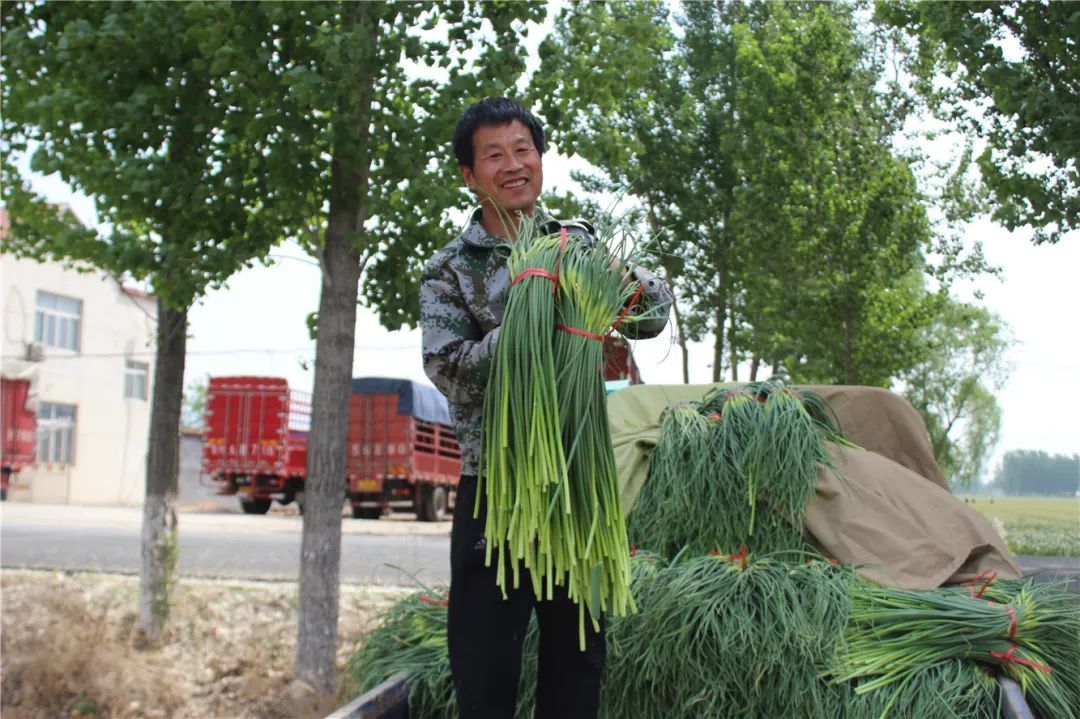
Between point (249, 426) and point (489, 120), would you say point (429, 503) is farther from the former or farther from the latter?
point (489, 120)

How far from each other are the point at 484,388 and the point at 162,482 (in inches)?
205

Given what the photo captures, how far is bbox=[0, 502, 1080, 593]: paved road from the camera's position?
933cm

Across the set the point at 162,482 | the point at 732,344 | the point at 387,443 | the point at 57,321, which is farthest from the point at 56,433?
the point at 162,482

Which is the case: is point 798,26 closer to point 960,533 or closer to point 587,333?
point 960,533

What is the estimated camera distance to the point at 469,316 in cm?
197

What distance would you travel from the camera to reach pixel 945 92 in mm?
8375

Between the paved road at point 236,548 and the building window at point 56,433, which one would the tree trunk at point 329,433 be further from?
the building window at point 56,433

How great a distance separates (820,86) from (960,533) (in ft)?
29.5

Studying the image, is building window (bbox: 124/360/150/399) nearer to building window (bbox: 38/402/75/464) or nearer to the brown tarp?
building window (bbox: 38/402/75/464)

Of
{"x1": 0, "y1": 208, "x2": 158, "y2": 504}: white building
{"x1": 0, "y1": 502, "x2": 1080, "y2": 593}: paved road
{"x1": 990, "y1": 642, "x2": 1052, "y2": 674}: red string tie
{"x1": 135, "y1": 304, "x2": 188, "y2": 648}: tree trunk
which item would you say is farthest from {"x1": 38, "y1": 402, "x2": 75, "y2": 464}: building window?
{"x1": 990, "y1": 642, "x2": 1052, "y2": 674}: red string tie

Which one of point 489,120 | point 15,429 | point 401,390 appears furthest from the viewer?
point 15,429

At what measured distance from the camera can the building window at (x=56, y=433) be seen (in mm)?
28859

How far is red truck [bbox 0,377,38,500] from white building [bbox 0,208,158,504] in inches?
28.8

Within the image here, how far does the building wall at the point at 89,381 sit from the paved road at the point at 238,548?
36.3 feet
